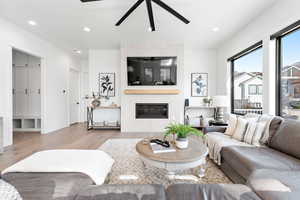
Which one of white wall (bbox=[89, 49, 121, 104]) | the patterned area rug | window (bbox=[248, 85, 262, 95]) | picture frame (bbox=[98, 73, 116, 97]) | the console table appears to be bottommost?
the patterned area rug

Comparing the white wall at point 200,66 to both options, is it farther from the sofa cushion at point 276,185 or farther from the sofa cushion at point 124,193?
the sofa cushion at point 124,193

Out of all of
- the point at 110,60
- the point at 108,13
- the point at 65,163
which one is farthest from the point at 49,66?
the point at 65,163

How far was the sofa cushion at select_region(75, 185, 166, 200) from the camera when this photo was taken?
35.4 inches

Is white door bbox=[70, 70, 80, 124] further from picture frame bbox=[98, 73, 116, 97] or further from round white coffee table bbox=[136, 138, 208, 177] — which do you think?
round white coffee table bbox=[136, 138, 208, 177]

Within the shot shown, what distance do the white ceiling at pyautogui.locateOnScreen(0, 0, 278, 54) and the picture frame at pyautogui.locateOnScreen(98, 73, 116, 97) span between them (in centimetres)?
124

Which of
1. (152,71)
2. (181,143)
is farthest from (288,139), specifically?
(152,71)

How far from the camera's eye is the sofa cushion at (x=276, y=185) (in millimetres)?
1051

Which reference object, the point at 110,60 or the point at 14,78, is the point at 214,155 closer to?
the point at 110,60

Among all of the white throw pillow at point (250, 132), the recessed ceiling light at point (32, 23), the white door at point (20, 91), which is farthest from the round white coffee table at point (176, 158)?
the white door at point (20, 91)

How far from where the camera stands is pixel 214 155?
103 inches

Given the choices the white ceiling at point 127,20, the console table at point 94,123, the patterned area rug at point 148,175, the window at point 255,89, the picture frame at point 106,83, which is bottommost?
the patterned area rug at point 148,175

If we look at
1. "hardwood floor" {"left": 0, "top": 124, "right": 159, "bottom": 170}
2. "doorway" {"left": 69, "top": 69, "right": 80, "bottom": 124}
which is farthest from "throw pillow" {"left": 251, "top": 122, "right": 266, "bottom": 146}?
"doorway" {"left": 69, "top": 69, "right": 80, "bottom": 124}

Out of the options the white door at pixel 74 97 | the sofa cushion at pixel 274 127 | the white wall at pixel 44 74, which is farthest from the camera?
the white door at pixel 74 97

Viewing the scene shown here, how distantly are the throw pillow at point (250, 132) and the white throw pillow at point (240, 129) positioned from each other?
0.21ft
